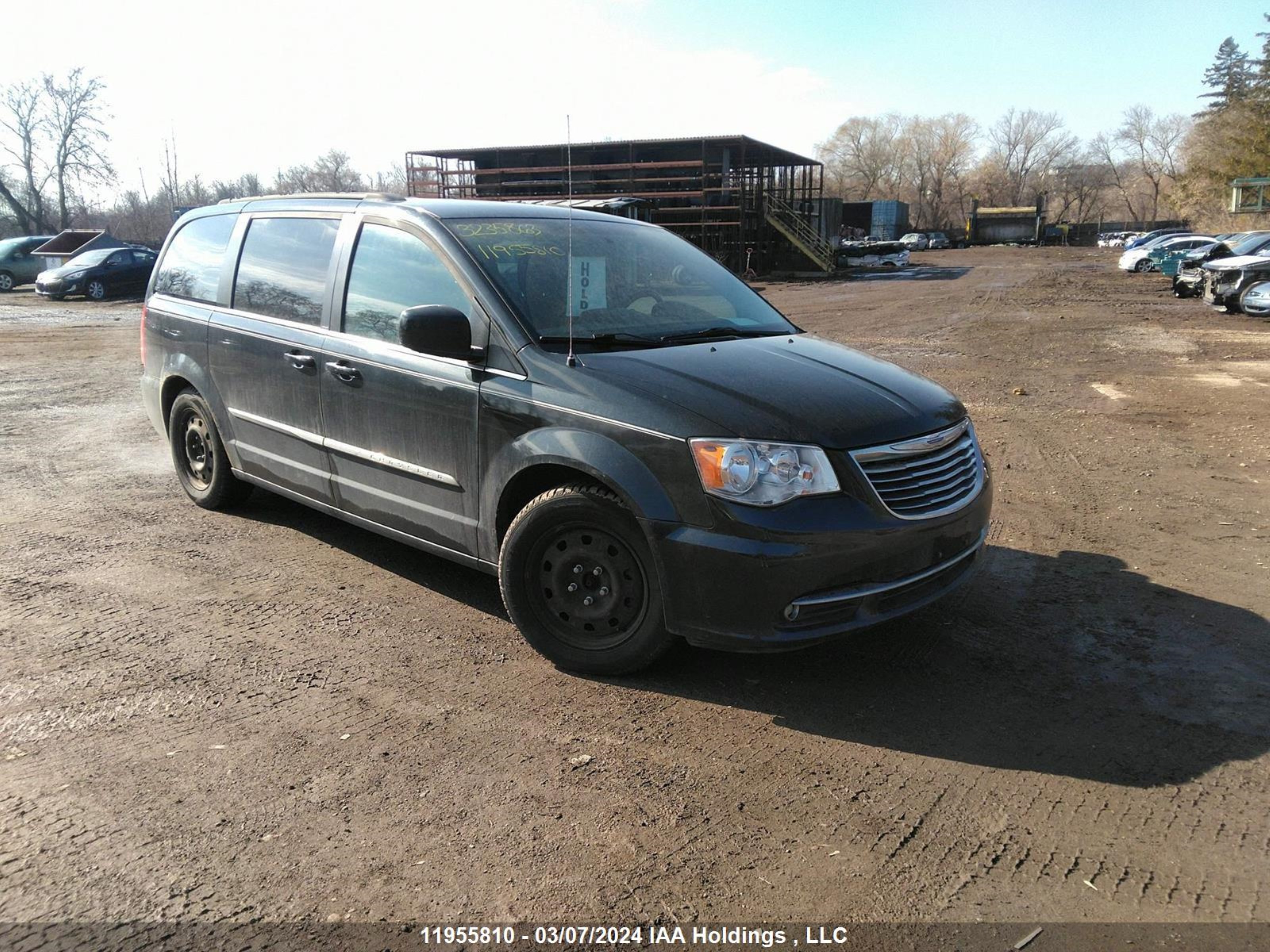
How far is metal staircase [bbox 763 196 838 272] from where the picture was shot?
4041 centimetres

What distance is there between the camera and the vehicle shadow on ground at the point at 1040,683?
3166 mm

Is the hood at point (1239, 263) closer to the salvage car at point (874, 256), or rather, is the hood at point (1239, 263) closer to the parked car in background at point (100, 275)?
the salvage car at point (874, 256)

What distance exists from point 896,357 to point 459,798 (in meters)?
11.5

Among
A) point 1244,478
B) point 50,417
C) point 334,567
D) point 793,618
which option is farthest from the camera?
point 50,417

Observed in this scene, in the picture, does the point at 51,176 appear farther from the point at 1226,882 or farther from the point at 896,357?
the point at 1226,882

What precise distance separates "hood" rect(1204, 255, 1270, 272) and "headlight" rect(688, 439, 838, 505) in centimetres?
1985

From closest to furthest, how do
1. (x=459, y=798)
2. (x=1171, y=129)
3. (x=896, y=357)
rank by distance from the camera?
(x=459, y=798) → (x=896, y=357) → (x=1171, y=129)

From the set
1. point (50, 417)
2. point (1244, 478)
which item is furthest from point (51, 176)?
point (1244, 478)

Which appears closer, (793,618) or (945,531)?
(793,618)

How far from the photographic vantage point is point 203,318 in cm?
556

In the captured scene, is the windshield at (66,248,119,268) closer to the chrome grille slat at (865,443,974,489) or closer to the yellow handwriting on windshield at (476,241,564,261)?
the yellow handwriting on windshield at (476,241,564,261)

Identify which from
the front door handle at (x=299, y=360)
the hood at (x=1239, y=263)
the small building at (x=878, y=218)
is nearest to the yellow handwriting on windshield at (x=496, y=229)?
the front door handle at (x=299, y=360)

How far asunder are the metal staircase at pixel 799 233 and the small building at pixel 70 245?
25.6 metres

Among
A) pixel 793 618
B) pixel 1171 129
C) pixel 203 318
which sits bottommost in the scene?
pixel 793 618
